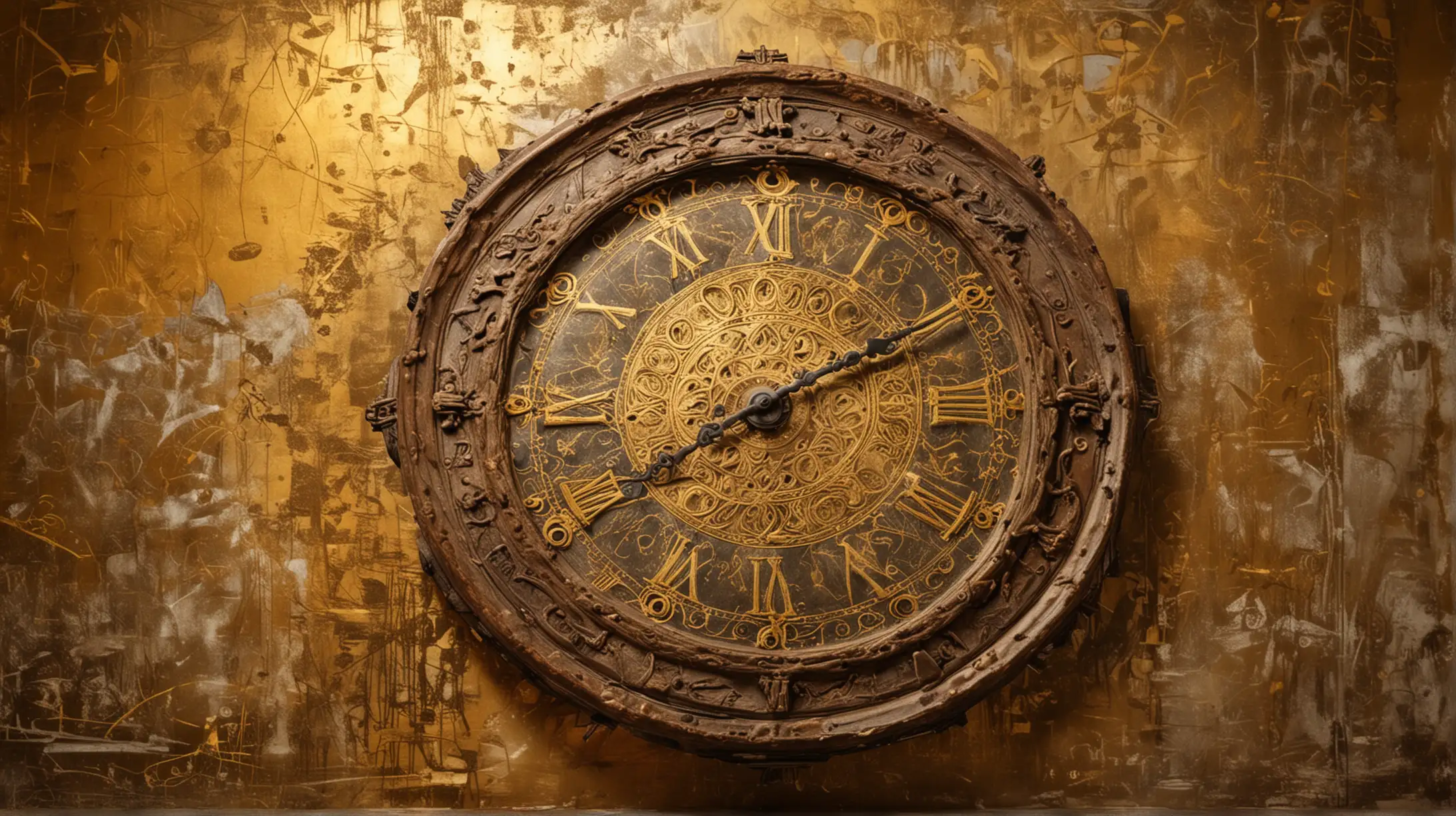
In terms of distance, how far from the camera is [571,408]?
3236 millimetres

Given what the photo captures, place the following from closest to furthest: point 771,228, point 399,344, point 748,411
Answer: point 748,411, point 771,228, point 399,344

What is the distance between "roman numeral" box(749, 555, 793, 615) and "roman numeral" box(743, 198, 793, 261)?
0.87 meters

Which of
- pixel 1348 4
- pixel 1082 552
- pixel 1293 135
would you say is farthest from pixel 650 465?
pixel 1348 4

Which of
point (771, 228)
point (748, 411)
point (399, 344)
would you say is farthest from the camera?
point (399, 344)

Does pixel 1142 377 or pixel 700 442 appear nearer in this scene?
pixel 700 442

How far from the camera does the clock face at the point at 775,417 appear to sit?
321cm

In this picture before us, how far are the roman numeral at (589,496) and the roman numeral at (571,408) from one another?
0.17 meters

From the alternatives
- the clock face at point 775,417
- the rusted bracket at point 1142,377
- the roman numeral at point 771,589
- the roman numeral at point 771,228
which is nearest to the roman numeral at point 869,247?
the clock face at point 775,417

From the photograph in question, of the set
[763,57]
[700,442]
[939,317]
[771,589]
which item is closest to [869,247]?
[939,317]

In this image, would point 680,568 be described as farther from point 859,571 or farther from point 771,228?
point 771,228

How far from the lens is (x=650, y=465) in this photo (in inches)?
126

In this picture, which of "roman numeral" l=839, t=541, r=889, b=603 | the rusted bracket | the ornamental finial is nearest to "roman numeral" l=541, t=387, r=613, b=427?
"roman numeral" l=839, t=541, r=889, b=603

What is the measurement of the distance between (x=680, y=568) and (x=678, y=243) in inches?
36.7

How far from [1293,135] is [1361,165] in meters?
0.24
